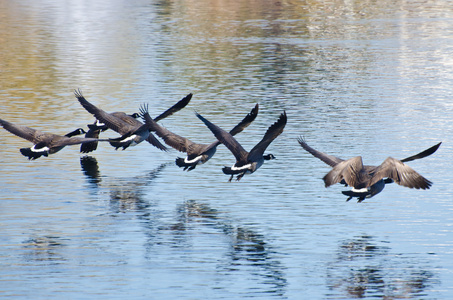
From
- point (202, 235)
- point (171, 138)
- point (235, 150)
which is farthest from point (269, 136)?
point (171, 138)

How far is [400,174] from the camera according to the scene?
600 inches

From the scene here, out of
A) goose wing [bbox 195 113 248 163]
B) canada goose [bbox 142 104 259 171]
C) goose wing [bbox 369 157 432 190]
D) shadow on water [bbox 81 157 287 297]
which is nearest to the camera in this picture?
shadow on water [bbox 81 157 287 297]

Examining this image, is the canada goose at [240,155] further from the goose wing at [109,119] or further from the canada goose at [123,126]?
the goose wing at [109,119]

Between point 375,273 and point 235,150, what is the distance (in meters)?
5.05

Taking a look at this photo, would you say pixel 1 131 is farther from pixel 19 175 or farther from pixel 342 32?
pixel 342 32

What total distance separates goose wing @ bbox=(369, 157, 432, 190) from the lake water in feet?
3.07

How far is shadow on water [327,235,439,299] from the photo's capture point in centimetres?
1265

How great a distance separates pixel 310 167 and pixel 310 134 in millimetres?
3612

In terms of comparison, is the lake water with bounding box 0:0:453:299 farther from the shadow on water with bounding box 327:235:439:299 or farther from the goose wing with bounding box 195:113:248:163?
the goose wing with bounding box 195:113:248:163

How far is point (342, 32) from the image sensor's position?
1965 inches

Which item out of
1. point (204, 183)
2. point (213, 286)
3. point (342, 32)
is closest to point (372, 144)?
point (204, 183)

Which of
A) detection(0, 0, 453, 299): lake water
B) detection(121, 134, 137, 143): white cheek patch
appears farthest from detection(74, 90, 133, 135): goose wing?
detection(0, 0, 453, 299): lake water

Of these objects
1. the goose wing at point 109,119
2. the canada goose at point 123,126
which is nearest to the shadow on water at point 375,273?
the canada goose at point 123,126

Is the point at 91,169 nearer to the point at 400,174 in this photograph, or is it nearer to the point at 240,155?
the point at 240,155
